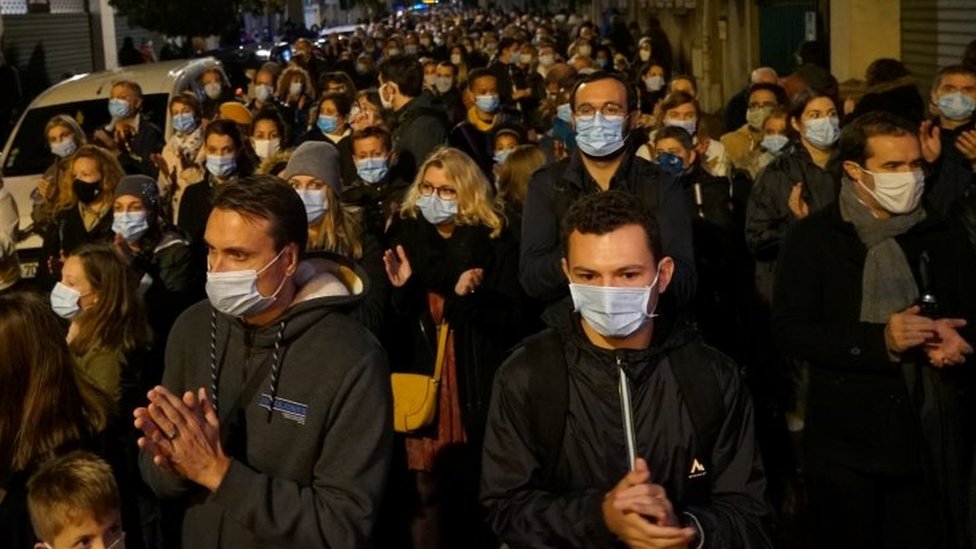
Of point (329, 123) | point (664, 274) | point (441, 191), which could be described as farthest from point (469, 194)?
point (329, 123)

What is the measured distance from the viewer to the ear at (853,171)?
17.3ft

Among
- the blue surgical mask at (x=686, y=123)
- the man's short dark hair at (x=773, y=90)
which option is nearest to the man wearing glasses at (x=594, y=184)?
the blue surgical mask at (x=686, y=123)

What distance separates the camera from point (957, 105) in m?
8.13

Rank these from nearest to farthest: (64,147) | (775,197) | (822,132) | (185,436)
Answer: (185,436) < (775,197) < (822,132) < (64,147)

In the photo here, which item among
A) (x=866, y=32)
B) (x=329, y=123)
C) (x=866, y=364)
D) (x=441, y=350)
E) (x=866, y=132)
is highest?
(x=866, y=32)

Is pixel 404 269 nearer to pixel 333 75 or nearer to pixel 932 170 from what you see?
pixel 932 170

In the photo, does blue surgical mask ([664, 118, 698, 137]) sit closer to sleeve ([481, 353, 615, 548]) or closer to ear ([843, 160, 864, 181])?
ear ([843, 160, 864, 181])

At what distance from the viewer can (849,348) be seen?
505 cm

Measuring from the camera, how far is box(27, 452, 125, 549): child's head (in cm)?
389

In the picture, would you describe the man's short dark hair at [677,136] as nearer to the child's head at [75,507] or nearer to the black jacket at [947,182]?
the black jacket at [947,182]

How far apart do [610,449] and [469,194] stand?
3203mm

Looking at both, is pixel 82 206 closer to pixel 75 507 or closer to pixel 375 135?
pixel 375 135

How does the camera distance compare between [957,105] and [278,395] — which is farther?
[957,105]

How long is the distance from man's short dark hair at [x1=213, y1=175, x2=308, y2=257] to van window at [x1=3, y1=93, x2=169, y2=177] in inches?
387
